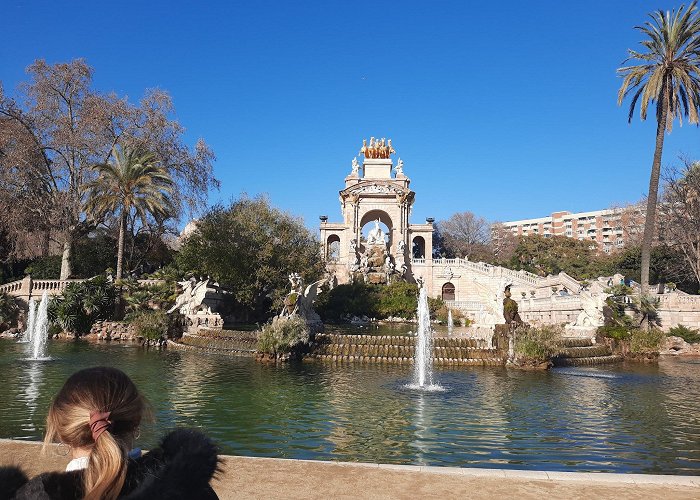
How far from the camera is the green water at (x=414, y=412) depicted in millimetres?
7977

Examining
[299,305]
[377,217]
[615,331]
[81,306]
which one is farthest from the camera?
[377,217]

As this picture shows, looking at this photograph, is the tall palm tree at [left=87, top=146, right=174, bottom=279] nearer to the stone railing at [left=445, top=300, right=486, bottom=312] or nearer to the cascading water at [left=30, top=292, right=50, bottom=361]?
the cascading water at [left=30, top=292, right=50, bottom=361]

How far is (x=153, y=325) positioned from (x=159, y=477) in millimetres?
23089

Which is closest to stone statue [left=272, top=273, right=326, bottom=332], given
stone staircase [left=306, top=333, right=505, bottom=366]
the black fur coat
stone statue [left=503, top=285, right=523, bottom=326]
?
stone staircase [left=306, top=333, right=505, bottom=366]

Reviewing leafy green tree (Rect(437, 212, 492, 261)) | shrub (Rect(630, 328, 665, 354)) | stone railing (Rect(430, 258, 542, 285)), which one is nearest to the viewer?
shrub (Rect(630, 328, 665, 354))

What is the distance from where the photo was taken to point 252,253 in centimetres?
3180

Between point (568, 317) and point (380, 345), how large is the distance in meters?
14.5

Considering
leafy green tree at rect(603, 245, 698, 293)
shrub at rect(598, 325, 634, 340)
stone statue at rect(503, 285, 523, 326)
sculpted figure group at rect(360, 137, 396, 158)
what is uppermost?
sculpted figure group at rect(360, 137, 396, 158)

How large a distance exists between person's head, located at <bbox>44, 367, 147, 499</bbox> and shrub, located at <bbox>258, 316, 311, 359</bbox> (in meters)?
16.3

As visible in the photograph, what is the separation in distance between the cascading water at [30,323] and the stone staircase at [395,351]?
15.2 meters

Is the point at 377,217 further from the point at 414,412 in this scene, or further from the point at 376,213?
the point at 414,412

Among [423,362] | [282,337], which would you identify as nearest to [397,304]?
[282,337]

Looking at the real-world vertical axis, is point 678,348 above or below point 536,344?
below

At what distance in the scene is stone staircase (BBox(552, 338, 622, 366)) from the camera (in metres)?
18.8
